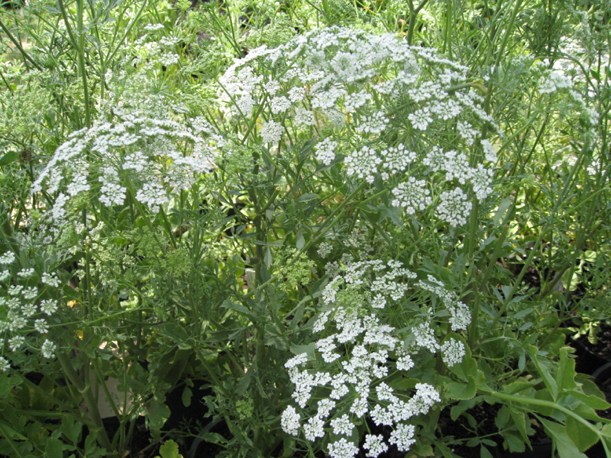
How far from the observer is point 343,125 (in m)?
1.70

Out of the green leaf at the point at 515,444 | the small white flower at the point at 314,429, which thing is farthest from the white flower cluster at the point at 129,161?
the green leaf at the point at 515,444

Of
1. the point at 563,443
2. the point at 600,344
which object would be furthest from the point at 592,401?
the point at 600,344

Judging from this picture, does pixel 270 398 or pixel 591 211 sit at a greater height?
→ pixel 591 211

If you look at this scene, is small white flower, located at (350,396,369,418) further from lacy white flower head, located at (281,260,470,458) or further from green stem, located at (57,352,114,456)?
green stem, located at (57,352,114,456)

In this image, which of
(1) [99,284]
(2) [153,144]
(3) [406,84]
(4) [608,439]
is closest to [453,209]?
(3) [406,84]

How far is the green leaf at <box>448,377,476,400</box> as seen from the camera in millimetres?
1439

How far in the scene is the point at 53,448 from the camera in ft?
5.53

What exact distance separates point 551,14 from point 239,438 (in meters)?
1.83

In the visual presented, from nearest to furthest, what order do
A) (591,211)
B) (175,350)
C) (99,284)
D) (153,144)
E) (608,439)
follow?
(608,439) < (153,144) < (591,211) < (99,284) < (175,350)

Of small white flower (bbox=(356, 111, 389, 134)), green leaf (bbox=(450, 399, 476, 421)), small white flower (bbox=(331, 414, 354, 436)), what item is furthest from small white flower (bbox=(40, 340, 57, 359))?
green leaf (bbox=(450, 399, 476, 421))

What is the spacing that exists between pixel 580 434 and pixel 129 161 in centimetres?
128

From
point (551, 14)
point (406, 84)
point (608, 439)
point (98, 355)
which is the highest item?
point (551, 14)

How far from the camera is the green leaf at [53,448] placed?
168cm

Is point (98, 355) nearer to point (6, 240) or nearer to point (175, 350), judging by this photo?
point (175, 350)
